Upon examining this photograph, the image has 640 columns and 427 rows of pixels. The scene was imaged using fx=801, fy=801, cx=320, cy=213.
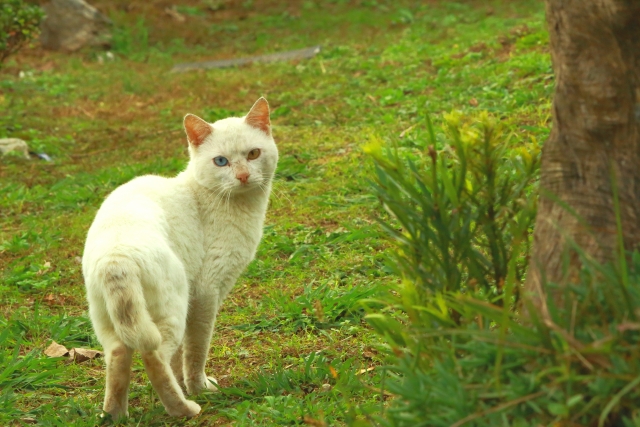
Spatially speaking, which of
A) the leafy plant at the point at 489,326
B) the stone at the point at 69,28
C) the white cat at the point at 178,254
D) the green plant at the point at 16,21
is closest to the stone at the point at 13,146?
the green plant at the point at 16,21

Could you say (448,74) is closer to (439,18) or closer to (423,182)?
(439,18)

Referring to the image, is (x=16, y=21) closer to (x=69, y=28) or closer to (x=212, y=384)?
(x=69, y=28)

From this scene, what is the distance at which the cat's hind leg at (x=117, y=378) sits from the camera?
11.2 ft

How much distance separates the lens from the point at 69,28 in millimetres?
13914

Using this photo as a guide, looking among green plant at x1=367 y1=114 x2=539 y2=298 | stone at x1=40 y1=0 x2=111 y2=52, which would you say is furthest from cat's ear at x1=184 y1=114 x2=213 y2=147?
stone at x1=40 y1=0 x2=111 y2=52

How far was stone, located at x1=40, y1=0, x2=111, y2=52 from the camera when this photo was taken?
546 inches

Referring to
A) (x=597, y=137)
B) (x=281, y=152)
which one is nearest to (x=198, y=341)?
(x=597, y=137)

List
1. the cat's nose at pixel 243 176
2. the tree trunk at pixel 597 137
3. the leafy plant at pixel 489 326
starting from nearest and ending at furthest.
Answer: the leafy plant at pixel 489 326 < the tree trunk at pixel 597 137 < the cat's nose at pixel 243 176

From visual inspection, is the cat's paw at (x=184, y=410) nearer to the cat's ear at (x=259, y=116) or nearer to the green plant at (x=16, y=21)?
the cat's ear at (x=259, y=116)

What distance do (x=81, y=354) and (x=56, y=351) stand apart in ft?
0.47

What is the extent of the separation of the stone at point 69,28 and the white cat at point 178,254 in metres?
10.3

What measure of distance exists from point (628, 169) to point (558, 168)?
0.20m

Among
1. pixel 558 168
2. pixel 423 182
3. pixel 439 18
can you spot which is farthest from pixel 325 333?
pixel 439 18

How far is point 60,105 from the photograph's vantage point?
1064cm
